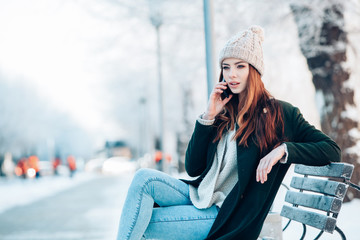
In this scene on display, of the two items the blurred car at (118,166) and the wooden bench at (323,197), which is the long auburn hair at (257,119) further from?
the blurred car at (118,166)

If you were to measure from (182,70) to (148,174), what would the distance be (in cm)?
1133

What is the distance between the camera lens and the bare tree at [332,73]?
753cm

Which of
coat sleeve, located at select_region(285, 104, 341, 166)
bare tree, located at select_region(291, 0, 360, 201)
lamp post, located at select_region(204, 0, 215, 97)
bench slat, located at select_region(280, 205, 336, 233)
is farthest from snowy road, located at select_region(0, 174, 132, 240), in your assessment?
coat sleeve, located at select_region(285, 104, 341, 166)

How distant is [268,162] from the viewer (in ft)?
8.88

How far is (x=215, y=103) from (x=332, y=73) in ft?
16.9

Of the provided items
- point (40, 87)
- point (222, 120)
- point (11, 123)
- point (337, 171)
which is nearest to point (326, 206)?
point (337, 171)

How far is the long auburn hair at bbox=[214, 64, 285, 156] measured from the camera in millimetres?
2889

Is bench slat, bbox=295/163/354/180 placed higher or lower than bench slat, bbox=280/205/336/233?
higher

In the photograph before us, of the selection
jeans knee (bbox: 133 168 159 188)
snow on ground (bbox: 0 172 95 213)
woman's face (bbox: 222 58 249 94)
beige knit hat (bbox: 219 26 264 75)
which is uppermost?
beige knit hat (bbox: 219 26 264 75)

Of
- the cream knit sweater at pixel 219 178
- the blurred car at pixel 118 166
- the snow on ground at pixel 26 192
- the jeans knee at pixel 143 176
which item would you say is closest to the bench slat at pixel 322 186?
the cream knit sweater at pixel 219 178

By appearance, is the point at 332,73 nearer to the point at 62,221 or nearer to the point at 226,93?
the point at 226,93

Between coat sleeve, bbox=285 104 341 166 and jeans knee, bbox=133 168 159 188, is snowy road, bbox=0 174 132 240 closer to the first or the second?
jeans knee, bbox=133 168 159 188

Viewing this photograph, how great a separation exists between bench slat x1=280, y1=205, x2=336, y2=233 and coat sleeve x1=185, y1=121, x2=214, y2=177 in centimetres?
73

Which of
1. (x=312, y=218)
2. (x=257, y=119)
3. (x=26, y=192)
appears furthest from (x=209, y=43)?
(x=26, y=192)
